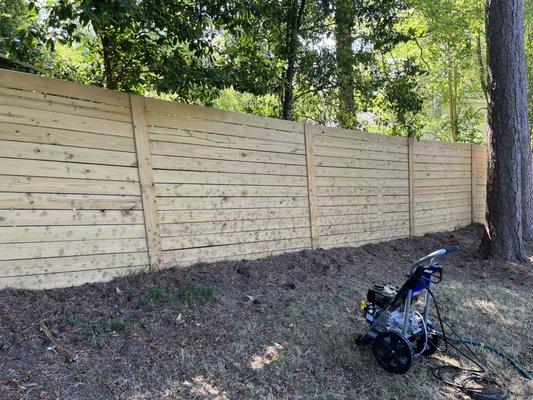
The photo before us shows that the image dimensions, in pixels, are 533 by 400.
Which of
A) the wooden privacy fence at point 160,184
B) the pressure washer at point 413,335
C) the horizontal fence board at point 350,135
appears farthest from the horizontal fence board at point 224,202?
the pressure washer at point 413,335

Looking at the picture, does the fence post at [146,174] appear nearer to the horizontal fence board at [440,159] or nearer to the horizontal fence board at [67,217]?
the horizontal fence board at [67,217]

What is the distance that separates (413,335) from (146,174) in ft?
8.56

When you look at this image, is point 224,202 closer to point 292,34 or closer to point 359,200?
point 359,200

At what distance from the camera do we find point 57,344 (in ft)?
8.30

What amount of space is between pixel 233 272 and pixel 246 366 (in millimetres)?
1452

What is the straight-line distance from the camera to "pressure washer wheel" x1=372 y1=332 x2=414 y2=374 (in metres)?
2.62

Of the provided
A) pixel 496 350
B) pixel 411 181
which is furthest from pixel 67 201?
pixel 411 181

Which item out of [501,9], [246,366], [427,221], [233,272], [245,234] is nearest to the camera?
[246,366]

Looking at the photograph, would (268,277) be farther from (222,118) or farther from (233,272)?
(222,118)

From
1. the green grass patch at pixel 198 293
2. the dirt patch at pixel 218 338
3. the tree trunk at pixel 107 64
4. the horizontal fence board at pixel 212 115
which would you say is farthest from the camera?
the tree trunk at pixel 107 64

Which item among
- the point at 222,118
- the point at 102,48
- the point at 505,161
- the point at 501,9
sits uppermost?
the point at 501,9

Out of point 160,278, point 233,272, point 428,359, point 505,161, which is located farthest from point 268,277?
point 505,161

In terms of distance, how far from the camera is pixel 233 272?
4047 mm

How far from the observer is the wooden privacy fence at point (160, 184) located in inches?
119
